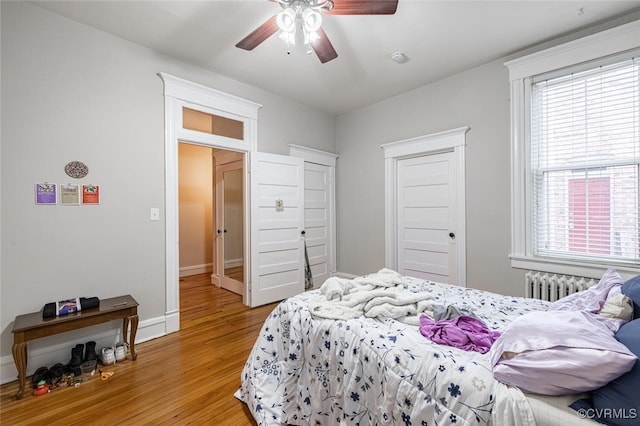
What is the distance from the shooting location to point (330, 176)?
464cm

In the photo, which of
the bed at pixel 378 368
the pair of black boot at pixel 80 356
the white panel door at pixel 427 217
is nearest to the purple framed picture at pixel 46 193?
the pair of black boot at pixel 80 356

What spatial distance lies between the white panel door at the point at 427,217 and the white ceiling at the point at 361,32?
1.11m

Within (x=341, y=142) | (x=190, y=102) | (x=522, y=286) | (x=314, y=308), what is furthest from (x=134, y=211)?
(x=522, y=286)

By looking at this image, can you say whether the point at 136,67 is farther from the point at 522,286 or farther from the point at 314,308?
the point at 522,286

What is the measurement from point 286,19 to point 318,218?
2.98 metres

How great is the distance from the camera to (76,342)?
2340mm

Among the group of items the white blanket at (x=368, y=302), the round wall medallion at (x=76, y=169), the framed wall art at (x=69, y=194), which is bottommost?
the white blanket at (x=368, y=302)

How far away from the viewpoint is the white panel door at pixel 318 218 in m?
4.32

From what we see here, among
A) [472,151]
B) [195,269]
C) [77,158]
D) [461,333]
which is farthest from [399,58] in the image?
[195,269]

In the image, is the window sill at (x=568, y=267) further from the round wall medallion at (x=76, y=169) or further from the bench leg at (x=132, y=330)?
the round wall medallion at (x=76, y=169)

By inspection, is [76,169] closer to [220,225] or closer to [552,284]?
[220,225]

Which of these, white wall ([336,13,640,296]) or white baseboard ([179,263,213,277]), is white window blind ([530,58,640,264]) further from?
white baseboard ([179,263,213,277])

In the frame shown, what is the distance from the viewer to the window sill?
2.27 metres

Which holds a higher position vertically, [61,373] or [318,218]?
[318,218]
